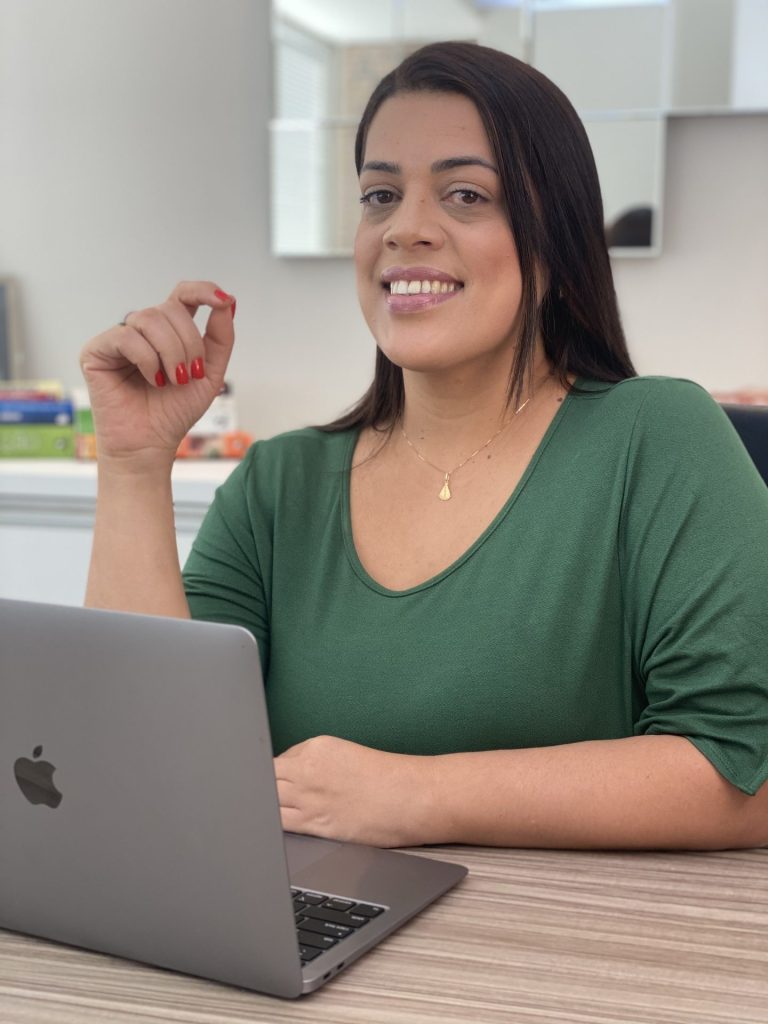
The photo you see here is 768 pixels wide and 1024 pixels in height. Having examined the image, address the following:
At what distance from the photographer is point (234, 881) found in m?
0.74

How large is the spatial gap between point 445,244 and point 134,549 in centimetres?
46

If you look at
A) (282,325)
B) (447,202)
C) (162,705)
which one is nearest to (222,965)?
(162,705)

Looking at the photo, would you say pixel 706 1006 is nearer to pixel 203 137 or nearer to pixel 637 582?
pixel 637 582

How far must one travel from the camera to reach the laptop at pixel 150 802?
2.36ft

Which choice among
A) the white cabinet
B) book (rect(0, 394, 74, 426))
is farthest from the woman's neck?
book (rect(0, 394, 74, 426))

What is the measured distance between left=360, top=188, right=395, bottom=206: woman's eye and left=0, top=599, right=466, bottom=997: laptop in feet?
2.58

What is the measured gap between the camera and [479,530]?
1323 millimetres

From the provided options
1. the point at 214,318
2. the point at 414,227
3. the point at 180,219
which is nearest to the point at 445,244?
the point at 414,227

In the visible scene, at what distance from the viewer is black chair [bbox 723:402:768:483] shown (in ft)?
4.58

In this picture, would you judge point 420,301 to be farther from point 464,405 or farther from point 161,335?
point 161,335

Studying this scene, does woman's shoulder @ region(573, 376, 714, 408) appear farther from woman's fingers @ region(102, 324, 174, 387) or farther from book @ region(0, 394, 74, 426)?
book @ region(0, 394, 74, 426)

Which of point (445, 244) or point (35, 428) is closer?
point (445, 244)

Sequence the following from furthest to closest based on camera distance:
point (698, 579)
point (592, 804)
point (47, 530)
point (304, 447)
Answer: point (47, 530) < point (304, 447) < point (698, 579) < point (592, 804)

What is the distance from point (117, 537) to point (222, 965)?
699mm
